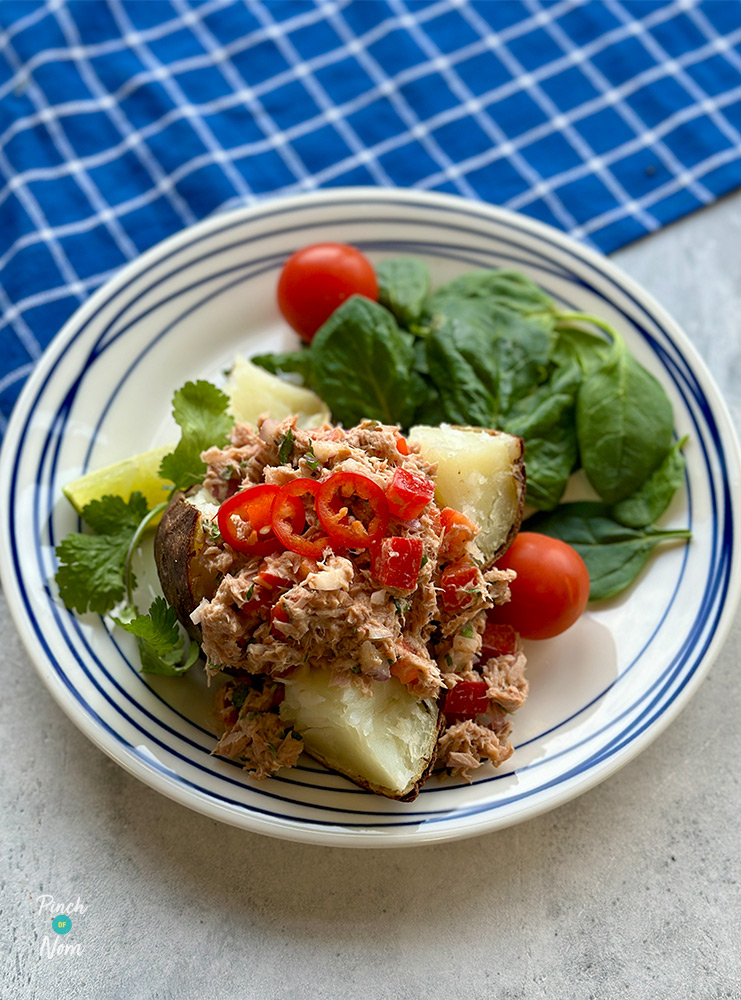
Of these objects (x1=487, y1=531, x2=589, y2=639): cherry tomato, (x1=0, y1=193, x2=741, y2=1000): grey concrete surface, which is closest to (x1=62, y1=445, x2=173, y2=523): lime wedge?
(x1=0, y1=193, x2=741, y2=1000): grey concrete surface

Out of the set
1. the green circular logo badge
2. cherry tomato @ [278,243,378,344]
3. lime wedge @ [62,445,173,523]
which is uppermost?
cherry tomato @ [278,243,378,344]

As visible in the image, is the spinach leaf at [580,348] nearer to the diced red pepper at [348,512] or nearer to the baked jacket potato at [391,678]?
the baked jacket potato at [391,678]

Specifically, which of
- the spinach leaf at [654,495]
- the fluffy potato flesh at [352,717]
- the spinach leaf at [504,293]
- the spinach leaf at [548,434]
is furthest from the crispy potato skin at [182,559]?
the spinach leaf at [654,495]

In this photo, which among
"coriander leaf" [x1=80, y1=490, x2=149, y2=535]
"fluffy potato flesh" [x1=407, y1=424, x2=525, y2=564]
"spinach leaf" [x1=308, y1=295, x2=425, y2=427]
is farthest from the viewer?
"spinach leaf" [x1=308, y1=295, x2=425, y2=427]

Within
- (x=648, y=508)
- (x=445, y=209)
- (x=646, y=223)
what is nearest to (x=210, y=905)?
(x=648, y=508)

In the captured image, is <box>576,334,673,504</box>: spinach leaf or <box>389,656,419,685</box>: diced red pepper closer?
<box>389,656,419,685</box>: diced red pepper

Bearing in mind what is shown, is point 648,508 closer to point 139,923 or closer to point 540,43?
point 139,923

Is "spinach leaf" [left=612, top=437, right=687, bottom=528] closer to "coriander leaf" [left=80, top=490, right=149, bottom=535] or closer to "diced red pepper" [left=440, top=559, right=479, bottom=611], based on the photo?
"diced red pepper" [left=440, top=559, right=479, bottom=611]
